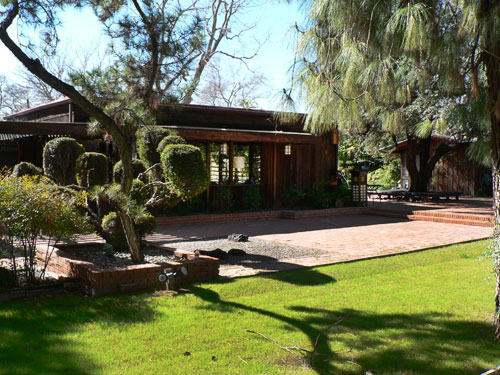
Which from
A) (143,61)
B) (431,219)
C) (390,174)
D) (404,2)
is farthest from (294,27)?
(390,174)

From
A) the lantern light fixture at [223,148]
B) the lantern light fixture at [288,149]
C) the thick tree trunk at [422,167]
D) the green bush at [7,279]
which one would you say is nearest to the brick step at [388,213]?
the lantern light fixture at [288,149]

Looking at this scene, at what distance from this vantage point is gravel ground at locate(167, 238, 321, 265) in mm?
7754

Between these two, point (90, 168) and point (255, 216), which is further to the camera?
point (255, 216)

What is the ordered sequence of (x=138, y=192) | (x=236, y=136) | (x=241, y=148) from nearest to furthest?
1. (x=138, y=192)
2. (x=236, y=136)
3. (x=241, y=148)

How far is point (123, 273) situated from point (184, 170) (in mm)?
1658

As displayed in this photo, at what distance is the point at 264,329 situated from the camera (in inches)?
170

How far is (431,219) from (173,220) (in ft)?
25.8

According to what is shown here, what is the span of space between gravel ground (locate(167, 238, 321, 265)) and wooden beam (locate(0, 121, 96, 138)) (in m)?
4.55

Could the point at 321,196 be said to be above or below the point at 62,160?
below

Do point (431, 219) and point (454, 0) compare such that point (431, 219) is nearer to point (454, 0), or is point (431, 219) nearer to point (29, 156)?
point (454, 0)

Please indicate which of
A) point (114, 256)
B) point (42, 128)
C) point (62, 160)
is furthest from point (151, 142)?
point (42, 128)

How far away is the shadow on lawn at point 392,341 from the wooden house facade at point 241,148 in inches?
354

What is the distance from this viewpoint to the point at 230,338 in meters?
4.07

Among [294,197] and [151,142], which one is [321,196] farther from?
[151,142]
